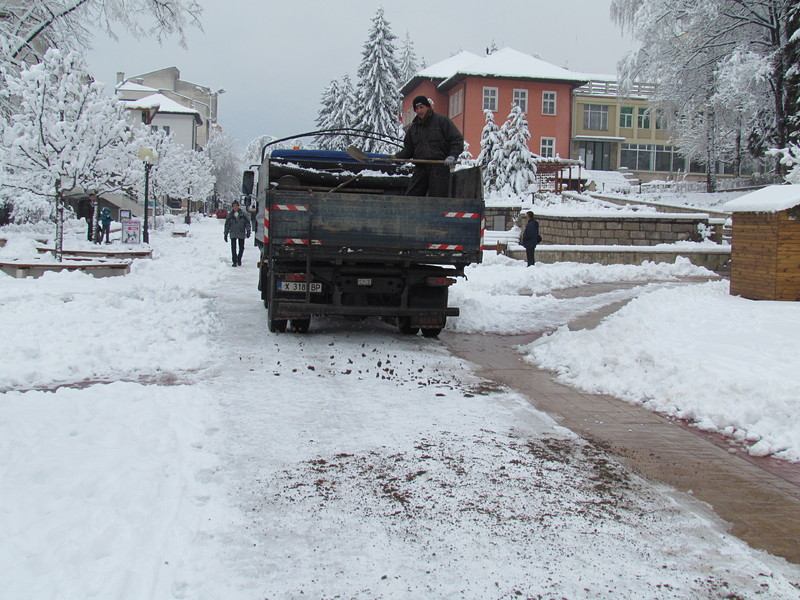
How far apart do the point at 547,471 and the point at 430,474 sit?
77cm

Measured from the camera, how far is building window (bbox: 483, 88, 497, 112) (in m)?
54.6

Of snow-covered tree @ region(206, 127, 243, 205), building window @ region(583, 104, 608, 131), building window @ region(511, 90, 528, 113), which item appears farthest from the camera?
snow-covered tree @ region(206, 127, 243, 205)

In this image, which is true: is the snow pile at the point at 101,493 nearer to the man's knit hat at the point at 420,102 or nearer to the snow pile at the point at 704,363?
the snow pile at the point at 704,363

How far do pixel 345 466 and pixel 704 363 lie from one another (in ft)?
13.3

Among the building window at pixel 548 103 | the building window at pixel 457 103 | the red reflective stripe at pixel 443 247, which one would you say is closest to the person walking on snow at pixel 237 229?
the red reflective stripe at pixel 443 247

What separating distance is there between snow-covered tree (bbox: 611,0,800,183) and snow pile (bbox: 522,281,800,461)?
18796mm

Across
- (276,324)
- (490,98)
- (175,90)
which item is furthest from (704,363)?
(175,90)

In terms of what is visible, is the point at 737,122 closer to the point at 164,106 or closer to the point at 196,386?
the point at 196,386

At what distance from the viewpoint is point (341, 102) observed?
66.9m

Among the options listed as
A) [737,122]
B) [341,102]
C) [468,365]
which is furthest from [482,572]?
[341,102]

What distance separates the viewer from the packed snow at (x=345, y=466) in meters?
3.26

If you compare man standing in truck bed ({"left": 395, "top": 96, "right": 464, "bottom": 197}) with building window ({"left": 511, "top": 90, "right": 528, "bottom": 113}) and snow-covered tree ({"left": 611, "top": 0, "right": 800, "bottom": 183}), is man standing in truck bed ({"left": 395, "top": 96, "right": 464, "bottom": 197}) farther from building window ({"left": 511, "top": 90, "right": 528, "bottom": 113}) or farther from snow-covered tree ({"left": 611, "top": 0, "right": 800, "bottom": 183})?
building window ({"left": 511, "top": 90, "right": 528, "bottom": 113})

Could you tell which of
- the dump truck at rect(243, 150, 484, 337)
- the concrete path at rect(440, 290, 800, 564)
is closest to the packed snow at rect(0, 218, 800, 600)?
the concrete path at rect(440, 290, 800, 564)

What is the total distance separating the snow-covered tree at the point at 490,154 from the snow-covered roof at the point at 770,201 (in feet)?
90.5
